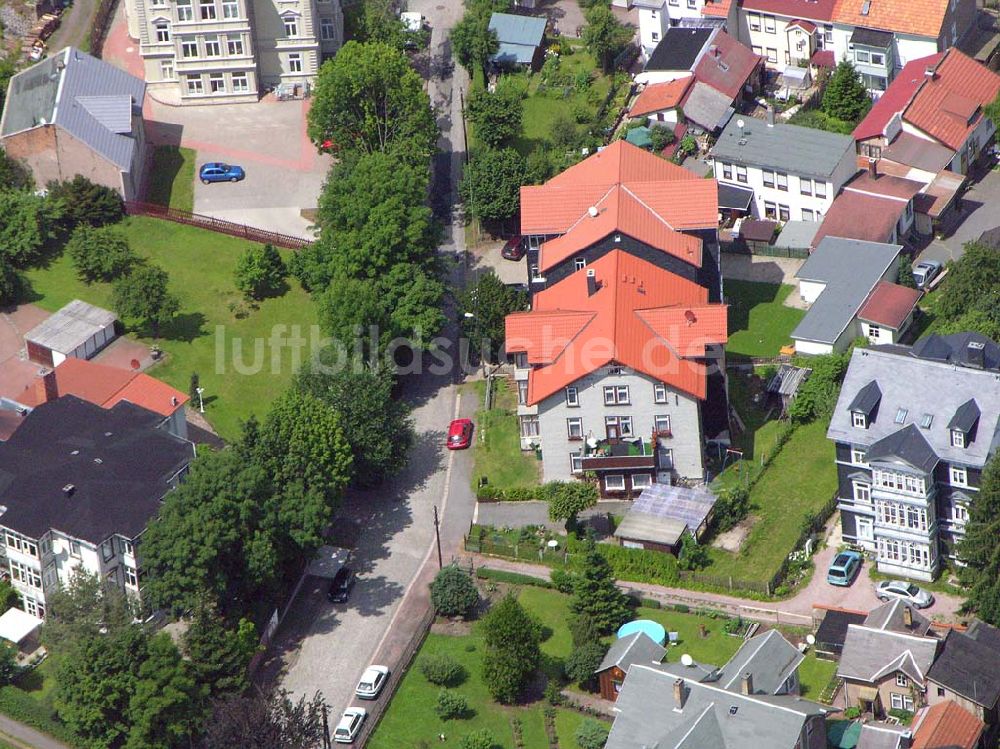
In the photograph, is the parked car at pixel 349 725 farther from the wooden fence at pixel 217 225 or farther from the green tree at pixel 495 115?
the green tree at pixel 495 115

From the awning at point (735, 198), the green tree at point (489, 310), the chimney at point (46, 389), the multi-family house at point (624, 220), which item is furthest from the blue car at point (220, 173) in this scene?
the awning at point (735, 198)

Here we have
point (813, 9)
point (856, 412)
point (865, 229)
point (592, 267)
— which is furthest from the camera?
point (813, 9)

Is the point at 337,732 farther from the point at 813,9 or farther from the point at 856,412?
the point at 813,9

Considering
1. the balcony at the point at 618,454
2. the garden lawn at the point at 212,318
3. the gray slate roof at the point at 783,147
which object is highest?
the gray slate roof at the point at 783,147

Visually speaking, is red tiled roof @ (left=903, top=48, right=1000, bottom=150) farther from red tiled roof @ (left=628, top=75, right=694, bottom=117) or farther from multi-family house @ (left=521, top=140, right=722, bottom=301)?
multi-family house @ (left=521, top=140, right=722, bottom=301)

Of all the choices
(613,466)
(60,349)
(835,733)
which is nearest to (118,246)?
(60,349)

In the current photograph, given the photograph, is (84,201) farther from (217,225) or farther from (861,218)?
(861,218)

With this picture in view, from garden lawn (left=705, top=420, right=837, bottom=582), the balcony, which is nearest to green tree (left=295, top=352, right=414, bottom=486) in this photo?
the balcony
